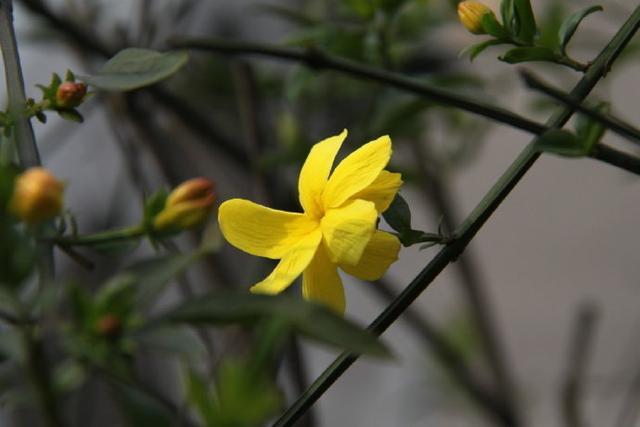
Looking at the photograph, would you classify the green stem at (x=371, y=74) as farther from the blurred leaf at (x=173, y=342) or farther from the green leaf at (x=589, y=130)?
the blurred leaf at (x=173, y=342)

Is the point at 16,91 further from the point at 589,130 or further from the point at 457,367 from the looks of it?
the point at 457,367

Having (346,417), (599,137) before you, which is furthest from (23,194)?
(346,417)

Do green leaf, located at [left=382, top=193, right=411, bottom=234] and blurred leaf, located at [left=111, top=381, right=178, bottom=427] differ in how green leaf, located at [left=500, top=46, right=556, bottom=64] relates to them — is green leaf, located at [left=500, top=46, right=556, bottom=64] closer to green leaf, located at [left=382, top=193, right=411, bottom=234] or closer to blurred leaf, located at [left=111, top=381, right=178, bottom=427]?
green leaf, located at [left=382, top=193, right=411, bottom=234]

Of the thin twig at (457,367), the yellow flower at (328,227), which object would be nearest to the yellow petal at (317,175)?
the yellow flower at (328,227)

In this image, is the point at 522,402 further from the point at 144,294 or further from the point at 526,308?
the point at 144,294

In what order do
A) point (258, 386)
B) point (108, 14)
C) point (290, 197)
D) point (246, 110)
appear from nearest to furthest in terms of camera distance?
point (258, 386) < point (246, 110) < point (290, 197) < point (108, 14)

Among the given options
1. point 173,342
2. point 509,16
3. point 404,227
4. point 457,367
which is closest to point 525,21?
point 509,16
